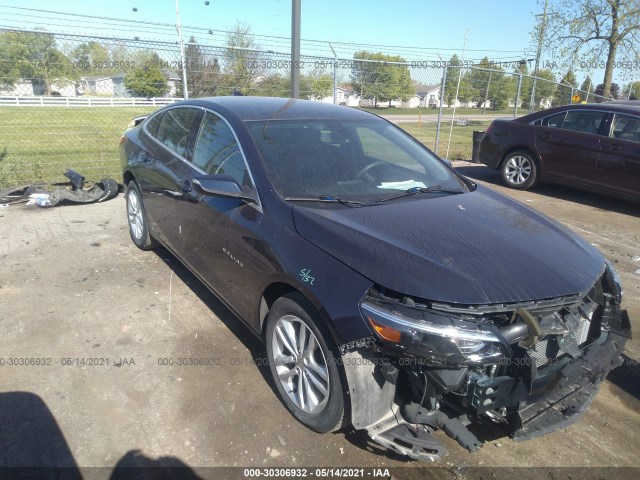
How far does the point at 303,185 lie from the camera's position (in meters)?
2.86

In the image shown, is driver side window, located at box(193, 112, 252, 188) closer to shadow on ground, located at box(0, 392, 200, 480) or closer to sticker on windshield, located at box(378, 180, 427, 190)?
sticker on windshield, located at box(378, 180, 427, 190)

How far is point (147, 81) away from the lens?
954 cm

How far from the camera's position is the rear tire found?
15.5 feet

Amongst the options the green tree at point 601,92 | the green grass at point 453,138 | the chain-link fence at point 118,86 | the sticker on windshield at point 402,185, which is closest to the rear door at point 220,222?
the sticker on windshield at point 402,185

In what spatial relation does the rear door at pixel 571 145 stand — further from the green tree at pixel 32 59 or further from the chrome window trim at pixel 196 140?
the green tree at pixel 32 59

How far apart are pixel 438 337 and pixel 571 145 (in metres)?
6.96

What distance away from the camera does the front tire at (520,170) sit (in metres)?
8.16

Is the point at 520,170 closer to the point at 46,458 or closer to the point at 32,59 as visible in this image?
the point at 46,458

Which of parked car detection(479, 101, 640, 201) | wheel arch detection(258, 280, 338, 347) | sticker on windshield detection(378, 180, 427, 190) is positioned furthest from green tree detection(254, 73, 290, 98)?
wheel arch detection(258, 280, 338, 347)

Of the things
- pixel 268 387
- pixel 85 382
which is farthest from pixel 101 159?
pixel 268 387

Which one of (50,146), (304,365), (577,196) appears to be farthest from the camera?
(50,146)

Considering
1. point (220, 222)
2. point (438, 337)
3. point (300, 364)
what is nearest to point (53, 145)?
point (220, 222)

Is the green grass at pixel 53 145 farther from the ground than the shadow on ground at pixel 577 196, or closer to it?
farther from the ground

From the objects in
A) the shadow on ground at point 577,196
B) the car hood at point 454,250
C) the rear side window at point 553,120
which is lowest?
the shadow on ground at point 577,196
